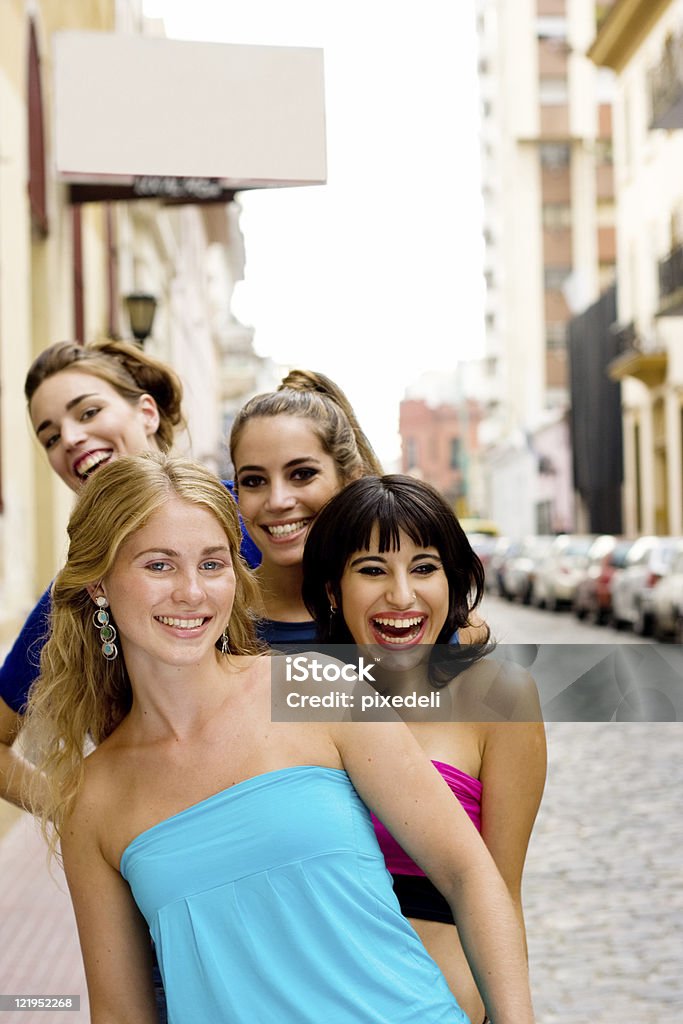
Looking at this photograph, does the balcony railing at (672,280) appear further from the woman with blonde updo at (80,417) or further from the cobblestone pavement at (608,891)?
the woman with blonde updo at (80,417)

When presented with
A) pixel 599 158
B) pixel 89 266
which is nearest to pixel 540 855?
pixel 89 266

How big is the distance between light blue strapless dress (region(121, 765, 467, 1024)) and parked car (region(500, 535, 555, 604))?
2062 centimetres

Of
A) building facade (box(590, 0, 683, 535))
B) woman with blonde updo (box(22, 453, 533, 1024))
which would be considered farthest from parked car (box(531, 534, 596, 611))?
woman with blonde updo (box(22, 453, 533, 1024))

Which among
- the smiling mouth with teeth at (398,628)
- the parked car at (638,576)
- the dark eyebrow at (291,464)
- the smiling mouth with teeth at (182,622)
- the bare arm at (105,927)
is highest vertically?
the dark eyebrow at (291,464)

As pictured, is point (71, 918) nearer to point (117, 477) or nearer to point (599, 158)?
point (117, 477)

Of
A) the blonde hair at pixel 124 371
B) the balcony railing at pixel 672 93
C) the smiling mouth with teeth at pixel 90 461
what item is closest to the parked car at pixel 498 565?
the balcony railing at pixel 672 93

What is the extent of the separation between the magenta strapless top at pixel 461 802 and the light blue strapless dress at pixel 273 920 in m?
0.13

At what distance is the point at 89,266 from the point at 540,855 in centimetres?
720

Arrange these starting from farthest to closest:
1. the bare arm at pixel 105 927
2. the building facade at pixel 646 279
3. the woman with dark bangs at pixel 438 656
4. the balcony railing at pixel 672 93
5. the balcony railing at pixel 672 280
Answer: the balcony railing at pixel 672 280 → the building facade at pixel 646 279 → the balcony railing at pixel 672 93 → the woman with dark bangs at pixel 438 656 → the bare arm at pixel 105 927

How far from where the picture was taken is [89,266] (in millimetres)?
11758

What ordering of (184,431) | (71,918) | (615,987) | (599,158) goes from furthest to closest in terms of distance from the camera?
(599,158), (71,918), (615,987), (184,431)

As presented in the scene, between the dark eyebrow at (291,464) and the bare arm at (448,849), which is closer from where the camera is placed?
the bare arm at (448,849)

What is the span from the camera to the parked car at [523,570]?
75.3 feet

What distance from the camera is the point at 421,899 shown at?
1926mm
